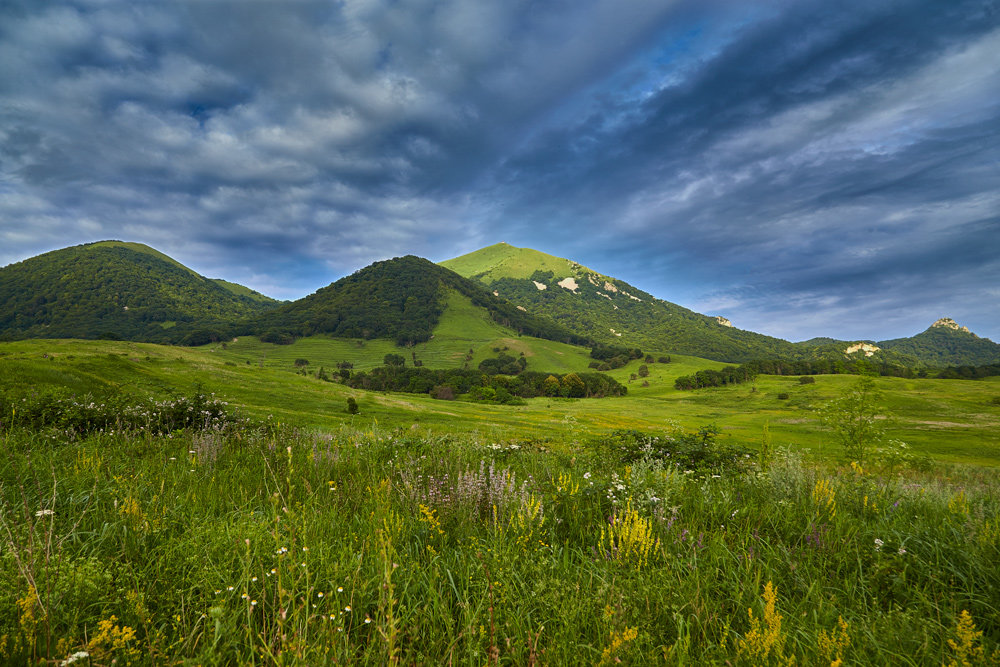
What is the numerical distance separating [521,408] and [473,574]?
350 feet

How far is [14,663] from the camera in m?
1.86

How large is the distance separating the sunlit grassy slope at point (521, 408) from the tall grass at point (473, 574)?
19.4ft

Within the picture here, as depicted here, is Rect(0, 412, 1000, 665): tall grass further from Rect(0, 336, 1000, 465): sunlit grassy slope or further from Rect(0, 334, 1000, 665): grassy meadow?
Rect(0, 336, 1000, 465): sunlit grassy slope

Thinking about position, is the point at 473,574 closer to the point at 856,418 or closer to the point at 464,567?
the point at 464,567

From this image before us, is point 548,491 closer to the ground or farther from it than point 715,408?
farther from it

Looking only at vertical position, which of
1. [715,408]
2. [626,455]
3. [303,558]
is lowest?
[715,408]

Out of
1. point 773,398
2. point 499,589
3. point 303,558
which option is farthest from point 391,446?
point 773,398

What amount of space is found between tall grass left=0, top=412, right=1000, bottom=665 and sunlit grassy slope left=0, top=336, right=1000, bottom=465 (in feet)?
19.4

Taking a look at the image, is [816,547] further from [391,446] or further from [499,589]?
[391,446]

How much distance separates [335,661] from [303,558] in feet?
3.71

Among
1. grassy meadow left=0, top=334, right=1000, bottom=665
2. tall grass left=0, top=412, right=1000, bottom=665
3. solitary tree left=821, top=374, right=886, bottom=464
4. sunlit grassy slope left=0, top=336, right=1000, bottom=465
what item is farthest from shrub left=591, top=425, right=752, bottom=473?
solitary tree left=821, top=374, right=886, bottom=464

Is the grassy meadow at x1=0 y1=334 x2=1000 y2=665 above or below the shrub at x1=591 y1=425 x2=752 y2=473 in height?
above

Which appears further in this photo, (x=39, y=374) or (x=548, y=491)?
(x=39, y=374)

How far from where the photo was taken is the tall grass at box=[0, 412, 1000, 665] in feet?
7.21
